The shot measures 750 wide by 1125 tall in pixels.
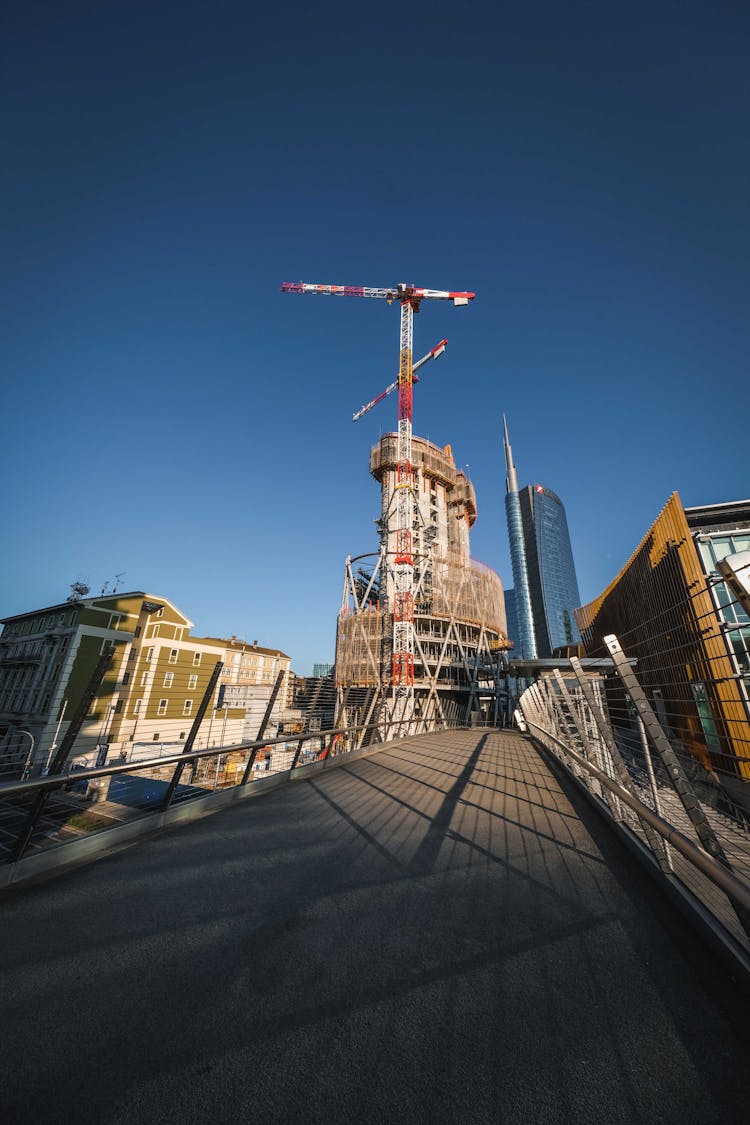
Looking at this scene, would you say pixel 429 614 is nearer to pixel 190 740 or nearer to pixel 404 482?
pixel 404 482

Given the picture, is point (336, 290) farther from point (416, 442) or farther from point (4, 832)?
point (4, 832)

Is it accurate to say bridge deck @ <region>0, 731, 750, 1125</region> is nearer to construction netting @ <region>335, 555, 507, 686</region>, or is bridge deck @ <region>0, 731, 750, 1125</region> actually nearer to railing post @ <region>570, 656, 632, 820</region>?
railing post @ <region>570, 656, 632, 820</region>

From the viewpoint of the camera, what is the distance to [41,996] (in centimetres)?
195

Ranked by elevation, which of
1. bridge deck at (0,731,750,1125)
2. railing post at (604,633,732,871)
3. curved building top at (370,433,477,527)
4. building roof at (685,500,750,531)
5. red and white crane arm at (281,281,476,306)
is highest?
red and white crane arm at (281,281,476,306)

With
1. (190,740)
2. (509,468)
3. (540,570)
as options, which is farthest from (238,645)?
(509,468)

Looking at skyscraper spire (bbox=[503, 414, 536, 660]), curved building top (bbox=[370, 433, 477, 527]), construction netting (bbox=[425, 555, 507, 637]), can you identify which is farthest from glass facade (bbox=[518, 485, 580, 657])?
construction netting (bbox=[425, 555, 507, 637])

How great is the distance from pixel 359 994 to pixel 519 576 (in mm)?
154330

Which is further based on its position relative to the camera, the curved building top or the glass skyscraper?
the glass skyscraper

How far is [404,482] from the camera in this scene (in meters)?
38.2

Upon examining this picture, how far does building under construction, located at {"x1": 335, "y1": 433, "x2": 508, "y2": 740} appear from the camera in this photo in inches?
1346

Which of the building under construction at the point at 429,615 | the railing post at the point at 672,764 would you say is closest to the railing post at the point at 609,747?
the railing post at the point at 672,764

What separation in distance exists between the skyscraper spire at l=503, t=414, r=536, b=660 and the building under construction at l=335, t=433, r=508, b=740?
101507mm

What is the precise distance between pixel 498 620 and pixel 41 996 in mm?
41960

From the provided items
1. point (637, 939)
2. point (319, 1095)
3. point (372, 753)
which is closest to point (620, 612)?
point (372, 753)
